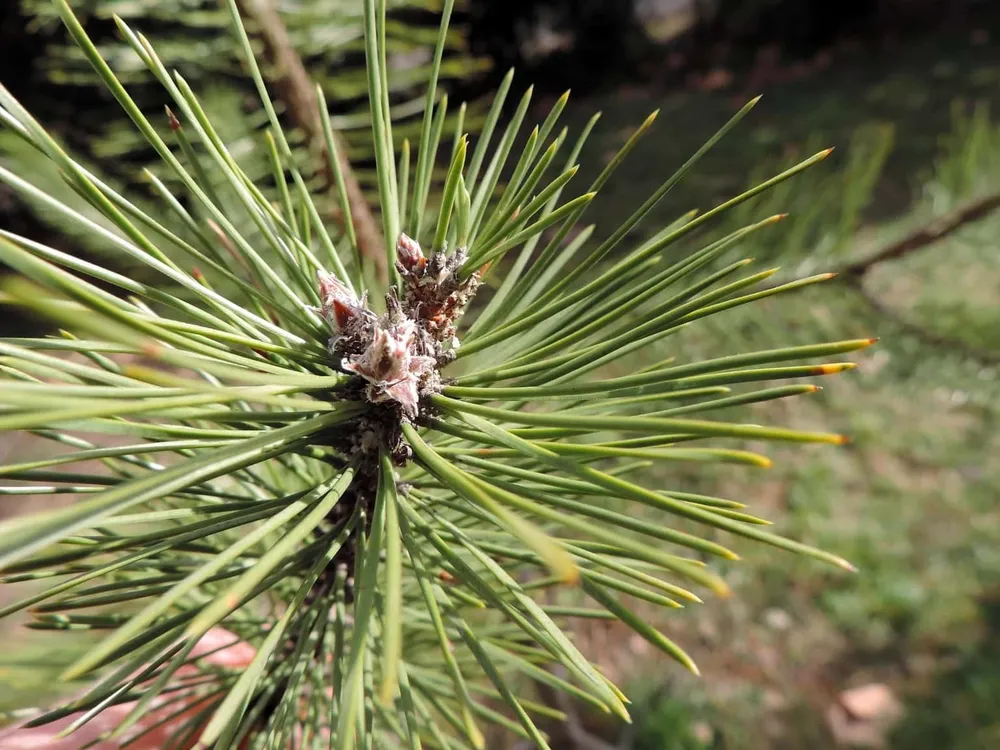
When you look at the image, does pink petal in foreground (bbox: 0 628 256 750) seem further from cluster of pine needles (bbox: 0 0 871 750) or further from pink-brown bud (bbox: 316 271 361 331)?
pink-brown bud (bbox: 316 271 361 331)

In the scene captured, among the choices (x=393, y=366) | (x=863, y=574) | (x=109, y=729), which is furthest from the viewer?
(x=863, y=574)

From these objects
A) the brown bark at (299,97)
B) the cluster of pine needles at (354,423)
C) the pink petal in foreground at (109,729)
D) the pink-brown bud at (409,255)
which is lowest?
the pink petal in foreground at (109,729)

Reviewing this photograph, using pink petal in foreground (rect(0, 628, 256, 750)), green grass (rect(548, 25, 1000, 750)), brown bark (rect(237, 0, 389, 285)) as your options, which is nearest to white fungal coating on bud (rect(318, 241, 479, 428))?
brown bark (rect(237, 0, 389, 285))

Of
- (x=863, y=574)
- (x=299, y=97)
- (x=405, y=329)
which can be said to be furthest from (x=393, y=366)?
(x=863, y=574)

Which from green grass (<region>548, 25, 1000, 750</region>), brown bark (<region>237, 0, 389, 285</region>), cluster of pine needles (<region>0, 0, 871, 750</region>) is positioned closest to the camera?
cluster of pine needles (<region>0, 0, 871, 750</region>)

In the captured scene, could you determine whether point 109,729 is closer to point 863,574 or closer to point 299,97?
point 299,97

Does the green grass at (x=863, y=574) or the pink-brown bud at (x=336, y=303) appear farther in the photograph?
the green grass at (x=863, y=574)

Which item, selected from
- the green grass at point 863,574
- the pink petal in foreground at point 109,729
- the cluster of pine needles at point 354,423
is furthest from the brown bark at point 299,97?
the green grass at point 863,574

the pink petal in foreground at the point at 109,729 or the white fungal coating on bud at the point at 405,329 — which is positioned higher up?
the white fungal coating on bud at the point at 405,329

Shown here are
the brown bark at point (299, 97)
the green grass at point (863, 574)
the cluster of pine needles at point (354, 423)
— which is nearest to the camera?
→ the cluster of pine needles at point (354, 423)

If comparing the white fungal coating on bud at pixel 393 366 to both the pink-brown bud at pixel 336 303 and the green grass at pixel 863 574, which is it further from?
the green grass at pixel 863 574
